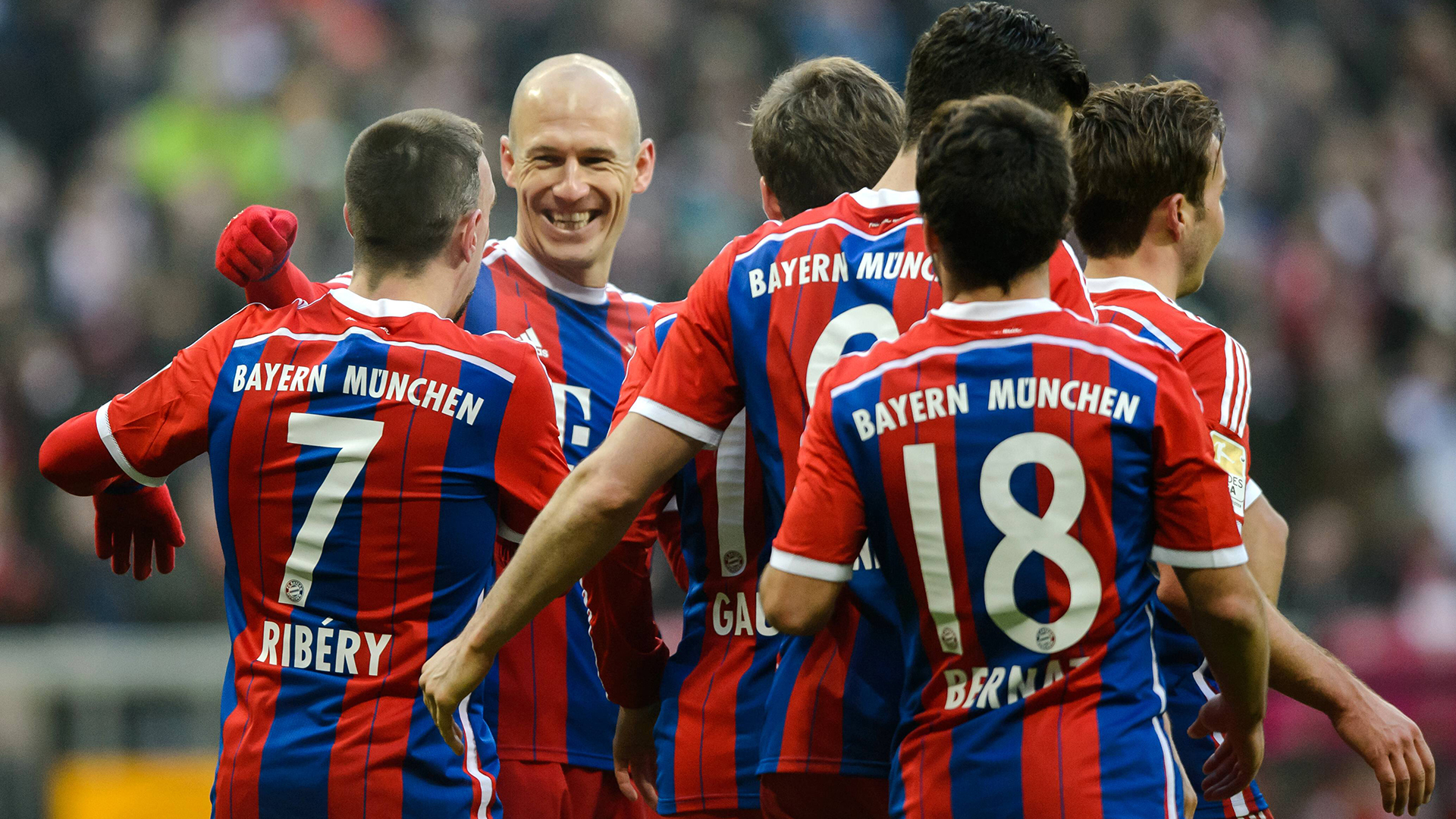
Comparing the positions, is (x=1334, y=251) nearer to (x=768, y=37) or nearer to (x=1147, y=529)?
(x=768, y=37)

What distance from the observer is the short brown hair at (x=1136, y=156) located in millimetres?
3309

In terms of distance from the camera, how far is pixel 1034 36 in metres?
3.03

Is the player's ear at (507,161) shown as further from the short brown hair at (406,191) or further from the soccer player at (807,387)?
the soccer player at (807,387)

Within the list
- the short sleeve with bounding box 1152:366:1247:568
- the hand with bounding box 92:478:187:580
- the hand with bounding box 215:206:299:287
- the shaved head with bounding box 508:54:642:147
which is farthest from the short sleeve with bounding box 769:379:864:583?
the shaved head with bounding box 508:54:642:147

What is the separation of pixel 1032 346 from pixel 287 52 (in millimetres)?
9546

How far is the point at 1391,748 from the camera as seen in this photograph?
117 inches

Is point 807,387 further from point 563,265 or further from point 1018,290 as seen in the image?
point 563,265

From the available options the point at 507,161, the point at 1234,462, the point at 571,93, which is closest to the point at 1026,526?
the point at 1234,462

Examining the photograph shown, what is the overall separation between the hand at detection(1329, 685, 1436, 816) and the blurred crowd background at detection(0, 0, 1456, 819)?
4664 millimetres

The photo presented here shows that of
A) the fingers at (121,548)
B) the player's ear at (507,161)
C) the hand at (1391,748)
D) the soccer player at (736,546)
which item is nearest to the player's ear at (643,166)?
the player's ear at (507,161)

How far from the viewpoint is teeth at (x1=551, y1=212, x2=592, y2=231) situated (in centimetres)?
421

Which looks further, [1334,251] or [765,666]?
[1334,251]

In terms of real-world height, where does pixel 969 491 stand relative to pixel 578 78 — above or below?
below

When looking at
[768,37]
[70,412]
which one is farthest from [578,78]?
[768,37]
